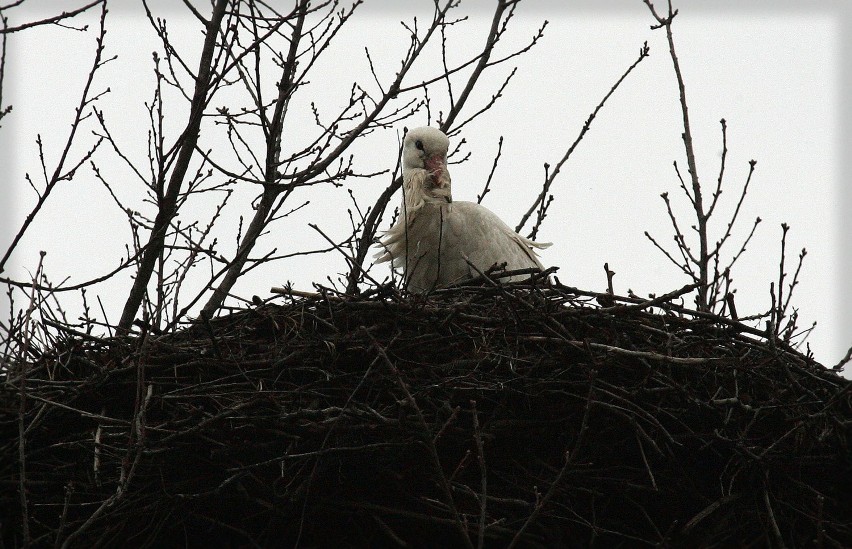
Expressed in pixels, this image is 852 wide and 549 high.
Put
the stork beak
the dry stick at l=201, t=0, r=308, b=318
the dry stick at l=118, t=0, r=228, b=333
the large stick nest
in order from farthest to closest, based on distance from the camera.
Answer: the stork beak, the dry stick at l=201, t=0, r=308, b=318, the dry stick at l=118, t=0, r=228, b=333, the large stick nest

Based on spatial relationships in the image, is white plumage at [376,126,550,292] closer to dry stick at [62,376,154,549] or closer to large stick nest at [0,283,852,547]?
large stick nest at [0,283,852,547]

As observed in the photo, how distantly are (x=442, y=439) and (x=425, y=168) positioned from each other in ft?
6.68

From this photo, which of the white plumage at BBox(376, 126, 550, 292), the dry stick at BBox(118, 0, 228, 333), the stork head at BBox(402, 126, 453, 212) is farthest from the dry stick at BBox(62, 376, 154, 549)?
the stork head at BBox(402, 126, 453, 212)

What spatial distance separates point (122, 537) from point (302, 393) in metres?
0.94

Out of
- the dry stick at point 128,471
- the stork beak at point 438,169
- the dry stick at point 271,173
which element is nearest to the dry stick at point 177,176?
the dry stick at point 271,173

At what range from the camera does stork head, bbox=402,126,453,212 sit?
541cm

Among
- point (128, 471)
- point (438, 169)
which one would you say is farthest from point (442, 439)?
point (438, 169)

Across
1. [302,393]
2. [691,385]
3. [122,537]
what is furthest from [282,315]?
[691,385]

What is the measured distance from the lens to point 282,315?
4500mm

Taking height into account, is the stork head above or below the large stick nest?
above

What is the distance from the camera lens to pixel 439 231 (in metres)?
5.35

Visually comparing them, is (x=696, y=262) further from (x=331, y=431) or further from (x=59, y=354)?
(x=59, y=354)

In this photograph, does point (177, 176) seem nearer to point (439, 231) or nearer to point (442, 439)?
point (439, 231)

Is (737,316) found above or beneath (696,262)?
beneath
